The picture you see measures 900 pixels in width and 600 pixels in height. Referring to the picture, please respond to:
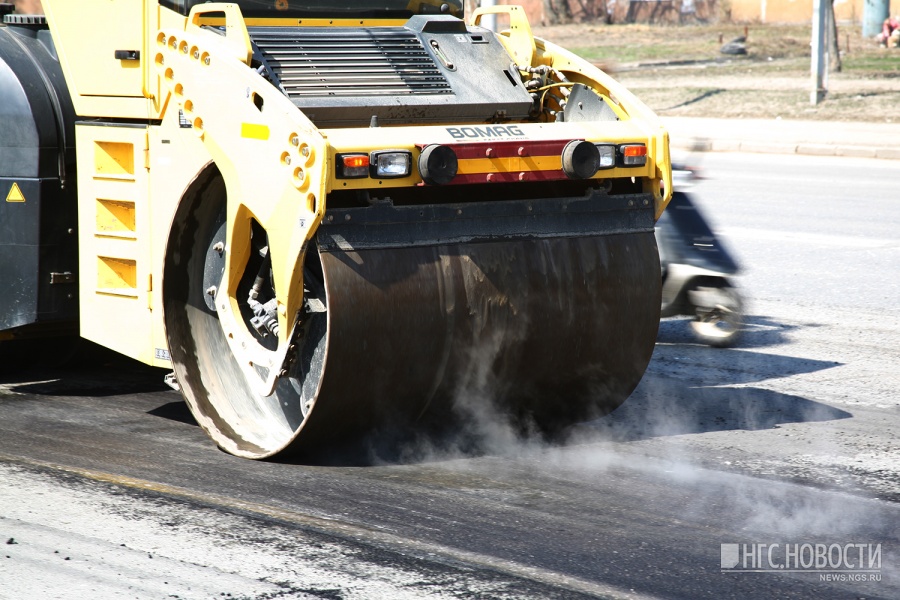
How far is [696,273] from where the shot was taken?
803 cm

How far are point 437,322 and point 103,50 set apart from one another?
2082mm

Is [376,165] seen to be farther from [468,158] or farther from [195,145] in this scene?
[195,145]

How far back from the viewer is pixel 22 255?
6625 mm

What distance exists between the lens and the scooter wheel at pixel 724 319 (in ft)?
26.5

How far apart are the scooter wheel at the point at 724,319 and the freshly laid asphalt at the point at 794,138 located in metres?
10.2

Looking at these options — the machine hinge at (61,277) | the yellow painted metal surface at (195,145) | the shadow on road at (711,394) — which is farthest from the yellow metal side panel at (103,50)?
the shadow on road at (711,394)

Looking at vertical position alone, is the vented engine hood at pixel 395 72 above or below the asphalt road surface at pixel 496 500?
above

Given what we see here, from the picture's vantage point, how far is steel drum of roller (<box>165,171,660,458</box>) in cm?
532

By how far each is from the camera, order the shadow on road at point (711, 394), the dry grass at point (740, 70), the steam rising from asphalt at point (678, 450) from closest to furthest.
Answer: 1. the steam rising from asphalt at point (678, 450)
2. the shadow on road at point (711, 394)
3. the dry grass at point (740, 70)

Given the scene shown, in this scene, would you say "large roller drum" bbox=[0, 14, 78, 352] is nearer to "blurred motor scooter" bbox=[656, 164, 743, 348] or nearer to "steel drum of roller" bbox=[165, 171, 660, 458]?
"steel drum of roller" bbox=[165, 171, 660, 458]

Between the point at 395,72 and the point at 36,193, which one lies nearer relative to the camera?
the point at 395,72

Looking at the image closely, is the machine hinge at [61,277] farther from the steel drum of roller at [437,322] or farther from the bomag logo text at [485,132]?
the bomag logo text at [485,132]

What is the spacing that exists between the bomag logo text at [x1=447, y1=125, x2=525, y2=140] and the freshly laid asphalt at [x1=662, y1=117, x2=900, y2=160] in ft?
41.5

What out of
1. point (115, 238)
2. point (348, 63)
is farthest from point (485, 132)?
point (115, 238)
